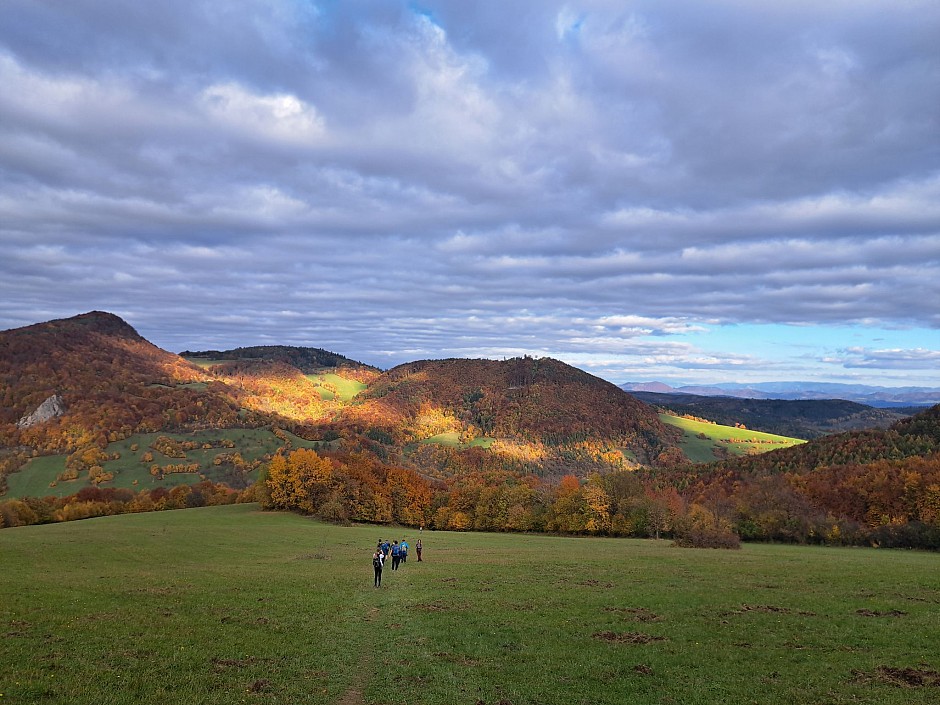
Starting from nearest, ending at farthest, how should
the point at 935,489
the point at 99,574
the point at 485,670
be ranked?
the point at 485,670 → the point at 99,574 → the point at 935,489

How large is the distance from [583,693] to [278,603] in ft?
49.7

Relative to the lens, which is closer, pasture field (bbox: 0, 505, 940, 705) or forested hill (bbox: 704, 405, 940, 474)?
pasture field (bbox: 0, 505, 940, 705)

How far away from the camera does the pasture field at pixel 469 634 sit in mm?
14219

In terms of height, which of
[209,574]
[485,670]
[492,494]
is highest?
[485,670]

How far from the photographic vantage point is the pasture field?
46.6 feet

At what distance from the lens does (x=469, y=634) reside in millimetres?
19797

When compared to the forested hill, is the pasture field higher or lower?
higher

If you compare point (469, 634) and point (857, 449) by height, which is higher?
point (469, 634)

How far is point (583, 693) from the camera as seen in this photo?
1438cm

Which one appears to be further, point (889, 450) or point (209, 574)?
point (889, 450)

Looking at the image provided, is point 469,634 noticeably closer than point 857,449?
Yes

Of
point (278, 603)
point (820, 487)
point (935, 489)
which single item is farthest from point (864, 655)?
point (820, 487)

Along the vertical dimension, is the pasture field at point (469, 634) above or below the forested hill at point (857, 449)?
above

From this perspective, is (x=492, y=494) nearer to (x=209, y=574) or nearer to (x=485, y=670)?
(x=209, y=574)
